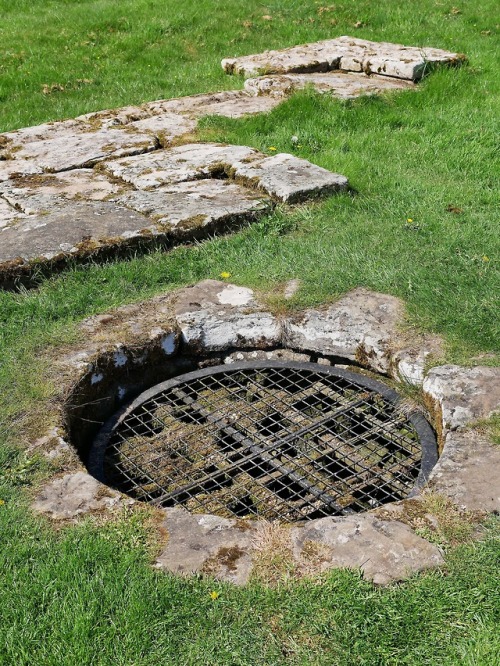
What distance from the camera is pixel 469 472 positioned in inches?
120

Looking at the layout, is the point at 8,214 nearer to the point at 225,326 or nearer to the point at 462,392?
the point at 225,326

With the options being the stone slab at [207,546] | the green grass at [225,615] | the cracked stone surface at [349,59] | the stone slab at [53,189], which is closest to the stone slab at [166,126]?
the stone slab at [53,189]

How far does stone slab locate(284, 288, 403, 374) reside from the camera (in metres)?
3.94

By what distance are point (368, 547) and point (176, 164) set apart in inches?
150

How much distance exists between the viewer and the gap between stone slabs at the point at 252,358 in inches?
107

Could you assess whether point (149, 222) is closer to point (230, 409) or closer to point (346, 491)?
point (230, 409)

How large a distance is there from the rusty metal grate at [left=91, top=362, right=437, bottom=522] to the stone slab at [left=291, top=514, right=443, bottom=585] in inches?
13.1

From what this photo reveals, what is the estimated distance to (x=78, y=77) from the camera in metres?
8.48

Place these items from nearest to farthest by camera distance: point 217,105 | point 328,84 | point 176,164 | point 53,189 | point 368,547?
point 368,547 < point 53,189 < point 176,164 < point 217,105 < point 328,84

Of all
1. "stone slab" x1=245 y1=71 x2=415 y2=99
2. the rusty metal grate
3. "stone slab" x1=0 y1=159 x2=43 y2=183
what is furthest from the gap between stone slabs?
"stone slab" x1=245 y1=71 x2=415 y2=99

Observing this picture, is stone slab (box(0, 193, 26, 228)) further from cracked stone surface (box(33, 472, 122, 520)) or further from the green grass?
the green grass

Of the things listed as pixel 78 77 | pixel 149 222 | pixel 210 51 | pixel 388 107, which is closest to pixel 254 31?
pixel 210 51

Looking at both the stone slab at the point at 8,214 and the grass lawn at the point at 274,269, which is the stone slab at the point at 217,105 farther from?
the stone slab at the point at 8,214

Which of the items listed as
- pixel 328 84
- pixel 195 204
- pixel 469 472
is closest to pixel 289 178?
pixel 195 204
